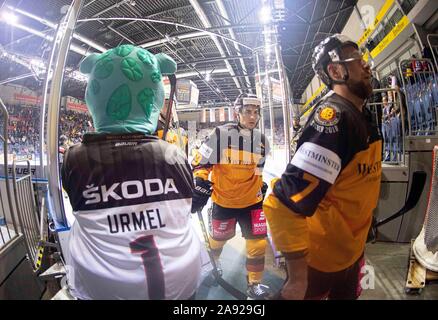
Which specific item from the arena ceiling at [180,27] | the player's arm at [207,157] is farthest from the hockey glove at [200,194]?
the arena ceiling at [180,27]

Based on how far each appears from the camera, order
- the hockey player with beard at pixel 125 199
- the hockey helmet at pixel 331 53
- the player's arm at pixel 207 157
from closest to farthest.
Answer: the hockey player with beard at pixel 125 199 < the hockey helmet at pixel 331 53 < the player's arm at pixel 207 157

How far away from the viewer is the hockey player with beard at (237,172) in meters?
1.91

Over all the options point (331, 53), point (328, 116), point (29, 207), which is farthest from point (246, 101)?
point (29, 207)

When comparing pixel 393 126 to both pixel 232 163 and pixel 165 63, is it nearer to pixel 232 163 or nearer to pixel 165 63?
pixel 232 163

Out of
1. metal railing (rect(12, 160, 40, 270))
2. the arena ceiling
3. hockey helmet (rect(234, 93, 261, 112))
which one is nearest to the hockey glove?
hockey helmet (rect(234, 93, 261, 112))

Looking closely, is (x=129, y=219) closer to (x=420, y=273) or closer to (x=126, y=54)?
(x=126, y=54)

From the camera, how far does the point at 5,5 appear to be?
5.17 ft

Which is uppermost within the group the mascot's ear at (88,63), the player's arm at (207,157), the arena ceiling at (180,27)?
the arena ceiling at (180,27)

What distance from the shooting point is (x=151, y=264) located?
2.10 feet

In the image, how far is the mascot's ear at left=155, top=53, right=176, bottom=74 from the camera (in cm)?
80

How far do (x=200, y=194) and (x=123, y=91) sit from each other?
1.10m

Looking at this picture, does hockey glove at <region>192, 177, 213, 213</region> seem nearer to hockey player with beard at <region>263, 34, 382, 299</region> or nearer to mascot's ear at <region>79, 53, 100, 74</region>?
hockey player with beard at <region>263, 34, 382, 299</region>

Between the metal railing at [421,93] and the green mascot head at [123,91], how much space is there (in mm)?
3243

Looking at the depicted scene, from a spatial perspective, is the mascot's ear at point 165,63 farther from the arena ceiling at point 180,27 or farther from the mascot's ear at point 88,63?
the arena ceiling at point 180,27
